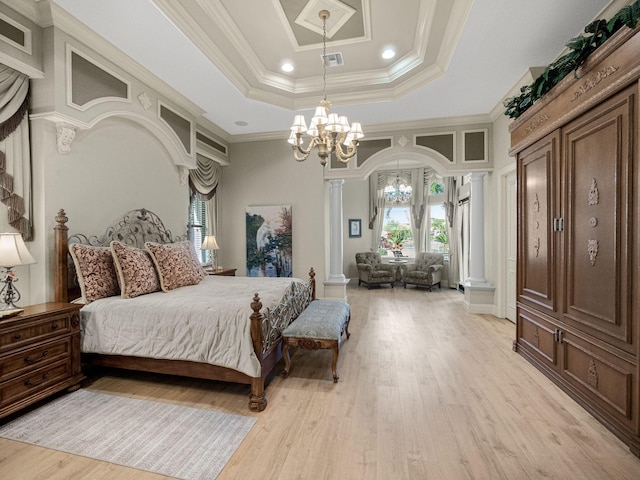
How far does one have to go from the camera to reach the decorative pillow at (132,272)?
2.81m

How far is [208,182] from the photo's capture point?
5.36 meters

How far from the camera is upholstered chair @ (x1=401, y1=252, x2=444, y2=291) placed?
281 inches

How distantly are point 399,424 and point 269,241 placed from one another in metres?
4.04

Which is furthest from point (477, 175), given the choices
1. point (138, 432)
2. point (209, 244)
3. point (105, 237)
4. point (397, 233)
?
point (138, 432)

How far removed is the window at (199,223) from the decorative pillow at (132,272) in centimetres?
209

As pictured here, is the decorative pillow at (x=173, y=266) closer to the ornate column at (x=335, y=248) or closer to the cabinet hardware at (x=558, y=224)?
the ornate column at (x=335, y=248)

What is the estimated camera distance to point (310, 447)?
188 centimetres

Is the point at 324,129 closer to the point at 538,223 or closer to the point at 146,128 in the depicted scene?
the point at 538,223

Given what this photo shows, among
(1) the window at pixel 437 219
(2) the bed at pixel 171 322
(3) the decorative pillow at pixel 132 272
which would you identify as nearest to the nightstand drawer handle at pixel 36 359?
(2) the bed at pixel 171 322

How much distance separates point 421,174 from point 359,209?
1873 millimetres

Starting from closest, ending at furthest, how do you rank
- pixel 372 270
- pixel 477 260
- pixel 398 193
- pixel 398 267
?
1. pixel 477 260
2. pixel 372 270
3. pixel 398 267
4. pixel 398 193

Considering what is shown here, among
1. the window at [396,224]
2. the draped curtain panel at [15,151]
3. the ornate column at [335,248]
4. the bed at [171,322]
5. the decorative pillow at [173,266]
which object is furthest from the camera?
the window at [396,224]

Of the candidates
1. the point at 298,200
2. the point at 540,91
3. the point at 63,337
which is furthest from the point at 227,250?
the point at 540,91

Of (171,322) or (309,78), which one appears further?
(309,78)
